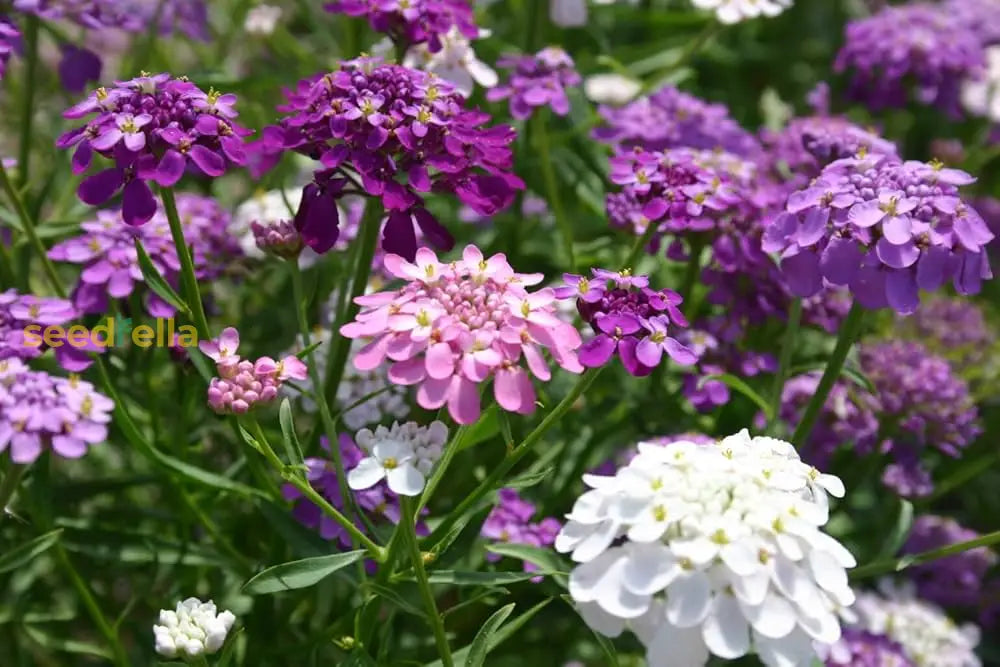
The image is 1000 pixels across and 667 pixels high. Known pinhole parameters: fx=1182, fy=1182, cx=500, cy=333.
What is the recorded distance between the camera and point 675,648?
1460mm

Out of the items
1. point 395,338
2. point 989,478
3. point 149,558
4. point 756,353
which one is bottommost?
point 989,478

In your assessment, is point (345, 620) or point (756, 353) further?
point (756, 353)

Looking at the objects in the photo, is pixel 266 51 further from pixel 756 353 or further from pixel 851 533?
pixel 851 533

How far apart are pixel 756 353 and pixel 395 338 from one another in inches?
46.1

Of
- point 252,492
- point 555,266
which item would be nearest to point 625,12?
point 555,266

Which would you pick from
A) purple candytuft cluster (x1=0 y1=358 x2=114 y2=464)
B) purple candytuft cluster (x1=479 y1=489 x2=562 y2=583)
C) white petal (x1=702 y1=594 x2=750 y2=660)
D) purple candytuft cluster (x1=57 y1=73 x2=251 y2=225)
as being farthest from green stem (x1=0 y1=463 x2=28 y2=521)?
white petal (x1=702 y1=594 x2=750 y2=660)

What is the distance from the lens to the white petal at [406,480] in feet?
5.22

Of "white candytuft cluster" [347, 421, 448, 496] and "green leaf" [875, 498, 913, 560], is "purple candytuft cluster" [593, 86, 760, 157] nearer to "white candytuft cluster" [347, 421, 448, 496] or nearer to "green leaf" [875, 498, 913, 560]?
"green leaf" [875, 498, 913, 560]

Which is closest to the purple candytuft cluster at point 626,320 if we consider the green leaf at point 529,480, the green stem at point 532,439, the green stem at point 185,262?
the green stem at point 532,439

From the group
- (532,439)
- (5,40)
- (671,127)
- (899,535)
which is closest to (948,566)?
(899,535)

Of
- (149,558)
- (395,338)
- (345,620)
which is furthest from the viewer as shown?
(149,558)

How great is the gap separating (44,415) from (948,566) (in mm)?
2228

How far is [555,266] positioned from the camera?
3.01 meters

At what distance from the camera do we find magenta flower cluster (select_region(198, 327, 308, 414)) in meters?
1.70
